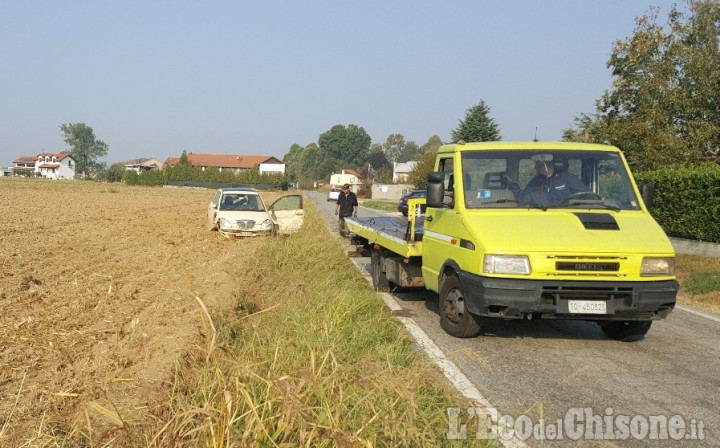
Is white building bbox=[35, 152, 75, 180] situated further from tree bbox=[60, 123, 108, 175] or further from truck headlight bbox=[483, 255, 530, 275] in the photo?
truck headlight bbox=[483, 255, 530, 275]

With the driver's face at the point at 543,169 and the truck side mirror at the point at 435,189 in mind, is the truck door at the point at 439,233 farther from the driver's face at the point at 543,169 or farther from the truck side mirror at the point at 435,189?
the driver's face at the point at 543,169

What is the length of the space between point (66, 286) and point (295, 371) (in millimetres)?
6299

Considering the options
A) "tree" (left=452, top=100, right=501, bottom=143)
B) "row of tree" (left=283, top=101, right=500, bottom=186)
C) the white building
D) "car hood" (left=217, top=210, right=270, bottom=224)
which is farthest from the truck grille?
the white building

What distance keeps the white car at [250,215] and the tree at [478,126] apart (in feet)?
122

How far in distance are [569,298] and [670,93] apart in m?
20.2

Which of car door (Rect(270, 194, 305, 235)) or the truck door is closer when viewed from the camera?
the truck door

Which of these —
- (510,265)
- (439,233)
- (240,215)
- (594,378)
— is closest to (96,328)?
(439,233)

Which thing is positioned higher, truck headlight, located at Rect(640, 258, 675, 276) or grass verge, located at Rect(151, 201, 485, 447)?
truck headlight, located at Rect(640, 258, 675, 276)

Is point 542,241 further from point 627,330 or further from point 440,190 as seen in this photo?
point 627,330

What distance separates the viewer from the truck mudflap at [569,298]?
6371mm

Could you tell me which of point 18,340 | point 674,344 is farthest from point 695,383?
point 18,340

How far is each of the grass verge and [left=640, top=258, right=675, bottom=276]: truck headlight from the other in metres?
2.44

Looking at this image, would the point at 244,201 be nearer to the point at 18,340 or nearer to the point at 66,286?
the point at 66,286

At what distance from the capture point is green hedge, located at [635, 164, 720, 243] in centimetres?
1557
